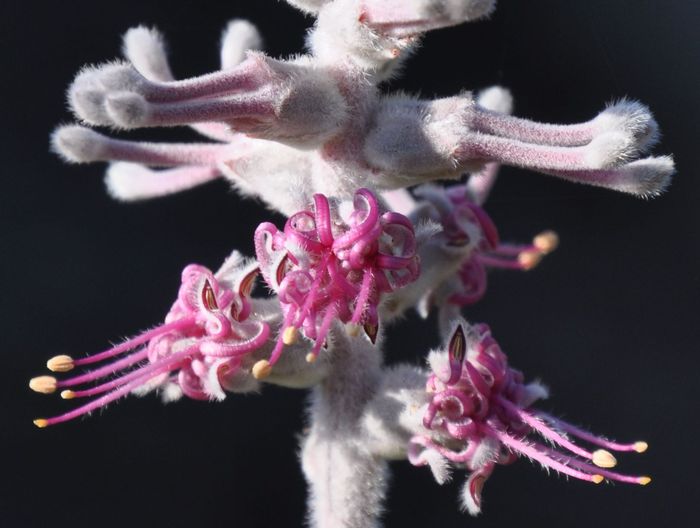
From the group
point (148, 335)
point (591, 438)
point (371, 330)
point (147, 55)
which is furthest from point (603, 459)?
point (147, 55)

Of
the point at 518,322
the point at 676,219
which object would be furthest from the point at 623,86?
the point at 518,322

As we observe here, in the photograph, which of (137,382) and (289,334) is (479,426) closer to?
(289,334)

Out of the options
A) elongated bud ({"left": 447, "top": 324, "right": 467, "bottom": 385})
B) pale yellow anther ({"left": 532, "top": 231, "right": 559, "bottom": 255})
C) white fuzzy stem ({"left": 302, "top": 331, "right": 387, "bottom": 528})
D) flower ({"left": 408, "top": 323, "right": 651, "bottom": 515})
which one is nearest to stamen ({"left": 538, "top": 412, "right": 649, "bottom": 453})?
flower ({"left": 408, "top": 323, "right": 651, "bottom": 515})

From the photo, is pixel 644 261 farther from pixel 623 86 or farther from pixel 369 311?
pixel 369 311

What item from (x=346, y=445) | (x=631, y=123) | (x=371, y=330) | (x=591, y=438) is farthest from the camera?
(x=346, y=445)

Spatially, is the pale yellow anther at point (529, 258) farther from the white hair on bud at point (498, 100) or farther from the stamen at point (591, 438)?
the stamen at point (591, 438)

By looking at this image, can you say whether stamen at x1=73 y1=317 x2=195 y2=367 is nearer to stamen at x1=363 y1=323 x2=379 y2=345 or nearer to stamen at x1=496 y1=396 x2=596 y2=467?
stamen at x1=363 y1=323 x2=379 y2=345
